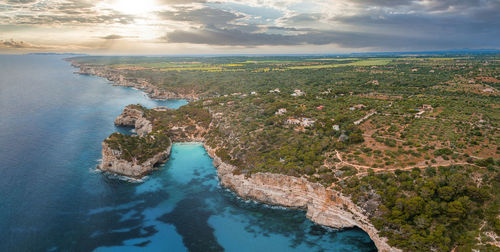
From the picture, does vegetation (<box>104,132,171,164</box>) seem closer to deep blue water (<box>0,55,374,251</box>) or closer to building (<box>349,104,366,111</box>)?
deep blue water (<box>0,55,374,251</box>)

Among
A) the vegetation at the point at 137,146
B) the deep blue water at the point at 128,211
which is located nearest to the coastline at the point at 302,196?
the deep blue water at the point at 128,211

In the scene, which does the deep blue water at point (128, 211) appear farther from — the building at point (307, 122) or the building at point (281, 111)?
the building at point (307, 122)

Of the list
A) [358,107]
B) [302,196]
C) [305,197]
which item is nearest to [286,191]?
[302,196]

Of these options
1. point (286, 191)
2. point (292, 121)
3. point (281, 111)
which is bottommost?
point (286, 191)

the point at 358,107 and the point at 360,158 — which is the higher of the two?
the point at 358,107

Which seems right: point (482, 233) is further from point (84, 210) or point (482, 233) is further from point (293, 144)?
point (84, 210)

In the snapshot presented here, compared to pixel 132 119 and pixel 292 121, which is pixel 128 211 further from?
pixel 132 119

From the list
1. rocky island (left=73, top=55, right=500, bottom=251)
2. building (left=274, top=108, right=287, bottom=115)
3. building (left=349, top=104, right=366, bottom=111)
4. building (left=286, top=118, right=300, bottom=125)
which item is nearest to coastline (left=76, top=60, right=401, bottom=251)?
rocky island (left=73, top=55, right=500, bottom=251)
